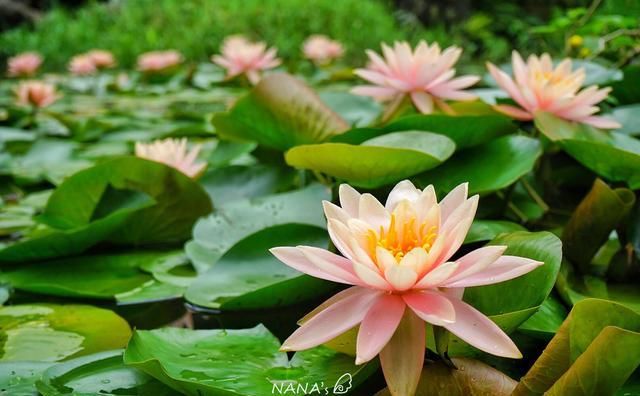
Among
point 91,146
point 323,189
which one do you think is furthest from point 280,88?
point 91,146

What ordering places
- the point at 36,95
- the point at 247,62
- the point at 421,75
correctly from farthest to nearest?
the point at 36,95
the point at 247,62
the point at 421,75

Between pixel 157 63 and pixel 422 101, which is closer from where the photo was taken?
pixel 422 101

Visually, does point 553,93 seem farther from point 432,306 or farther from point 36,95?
point 36,95

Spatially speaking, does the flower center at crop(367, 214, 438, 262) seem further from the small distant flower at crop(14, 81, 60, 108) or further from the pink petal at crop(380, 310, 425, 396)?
the small distant flower at crop(14, 81, 60, 108)

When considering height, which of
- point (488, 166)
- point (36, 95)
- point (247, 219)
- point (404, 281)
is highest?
point (404, 281)

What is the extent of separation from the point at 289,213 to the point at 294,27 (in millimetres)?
4757

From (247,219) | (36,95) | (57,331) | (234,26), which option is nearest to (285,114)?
(247,219)

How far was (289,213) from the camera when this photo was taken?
116cm

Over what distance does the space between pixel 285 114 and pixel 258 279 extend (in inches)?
14.5

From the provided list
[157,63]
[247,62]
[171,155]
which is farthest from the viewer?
[157,63]

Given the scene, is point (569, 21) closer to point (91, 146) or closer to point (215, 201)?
point (215, 201)

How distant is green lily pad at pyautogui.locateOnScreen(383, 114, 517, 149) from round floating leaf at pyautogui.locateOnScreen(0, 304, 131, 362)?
0.50 m

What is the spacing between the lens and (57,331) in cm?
91

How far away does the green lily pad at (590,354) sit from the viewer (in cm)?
52
